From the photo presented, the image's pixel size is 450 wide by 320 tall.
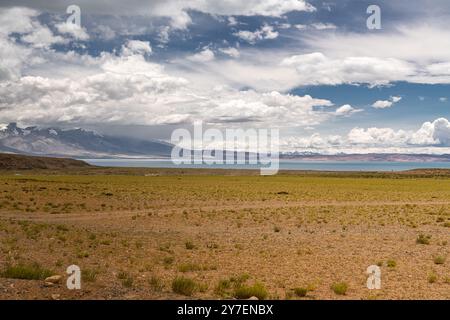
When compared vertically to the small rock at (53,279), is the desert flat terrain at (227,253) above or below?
below

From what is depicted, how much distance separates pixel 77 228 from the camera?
27.8 m

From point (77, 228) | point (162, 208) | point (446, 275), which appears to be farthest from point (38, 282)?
point (162, 208)

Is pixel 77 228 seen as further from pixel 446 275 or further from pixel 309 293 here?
pixel 446 275

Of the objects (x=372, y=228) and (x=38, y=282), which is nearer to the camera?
(x=38, y=282)

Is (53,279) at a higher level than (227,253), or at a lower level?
higher

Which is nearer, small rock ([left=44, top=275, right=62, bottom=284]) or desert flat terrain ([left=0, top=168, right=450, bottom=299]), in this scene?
small rock ([left=44, top=275, right=62, bottom=284])

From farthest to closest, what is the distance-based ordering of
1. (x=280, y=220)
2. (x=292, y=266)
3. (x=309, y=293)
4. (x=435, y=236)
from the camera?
(x=280, y=220) → (x=435, y=236) → (x=292, y=266) → (x=309, y=293)

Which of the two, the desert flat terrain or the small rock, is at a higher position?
the small rock

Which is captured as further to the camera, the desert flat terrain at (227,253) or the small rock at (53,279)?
the desert flat terrain at (227,253)

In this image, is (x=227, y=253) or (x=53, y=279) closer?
(x=53, y=279)

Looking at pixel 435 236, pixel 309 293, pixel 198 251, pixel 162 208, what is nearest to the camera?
pixel 309 293

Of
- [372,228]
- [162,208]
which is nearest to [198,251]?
[372,228]
